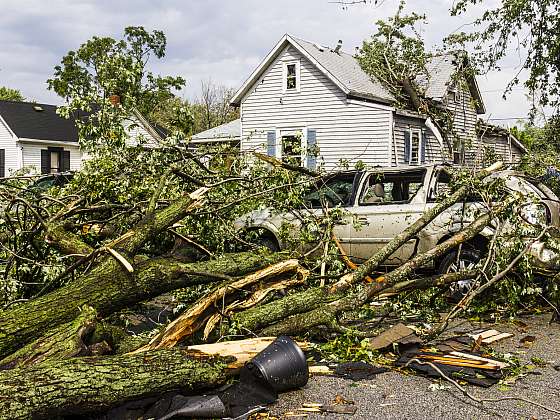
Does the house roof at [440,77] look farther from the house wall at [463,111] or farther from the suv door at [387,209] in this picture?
the suv door at [387,209]

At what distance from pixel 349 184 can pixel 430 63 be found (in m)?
20.0

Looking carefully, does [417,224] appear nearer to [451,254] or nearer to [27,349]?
[451,254]

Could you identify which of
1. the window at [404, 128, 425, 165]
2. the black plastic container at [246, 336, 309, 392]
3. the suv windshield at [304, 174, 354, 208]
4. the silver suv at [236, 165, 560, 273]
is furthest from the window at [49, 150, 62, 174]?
the black plastic container at [246, 336, 309, 392]

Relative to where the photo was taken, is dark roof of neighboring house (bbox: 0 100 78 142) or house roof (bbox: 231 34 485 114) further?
dark roof of neighboring house (bbox: 0 100 78 142)

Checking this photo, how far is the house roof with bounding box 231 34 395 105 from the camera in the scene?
2292 centimetres

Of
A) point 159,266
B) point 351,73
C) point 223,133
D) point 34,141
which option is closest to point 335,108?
point 351,73

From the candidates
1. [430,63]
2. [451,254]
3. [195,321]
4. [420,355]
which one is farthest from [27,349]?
[430,63]

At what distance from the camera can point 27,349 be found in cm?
450

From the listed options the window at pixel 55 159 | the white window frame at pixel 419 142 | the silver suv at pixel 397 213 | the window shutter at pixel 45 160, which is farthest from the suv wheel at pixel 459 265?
the window shutter at pixel 45 160

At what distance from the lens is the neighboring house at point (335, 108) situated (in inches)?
877

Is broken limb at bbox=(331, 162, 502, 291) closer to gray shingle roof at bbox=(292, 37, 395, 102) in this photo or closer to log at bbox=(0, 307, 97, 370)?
log at bbox=(0, 307, 97, 370)

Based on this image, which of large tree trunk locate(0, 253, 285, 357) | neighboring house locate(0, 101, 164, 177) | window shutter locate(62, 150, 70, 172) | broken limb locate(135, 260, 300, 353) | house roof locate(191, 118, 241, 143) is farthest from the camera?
window shutter locate(62, 150, 70, 172)

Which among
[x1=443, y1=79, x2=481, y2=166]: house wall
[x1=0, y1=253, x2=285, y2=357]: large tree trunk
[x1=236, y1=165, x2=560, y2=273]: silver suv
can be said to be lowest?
[x1=0, y1=253, x2=285, y2=357]: large tree trunk

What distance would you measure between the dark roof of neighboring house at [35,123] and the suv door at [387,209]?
95.0 ft
